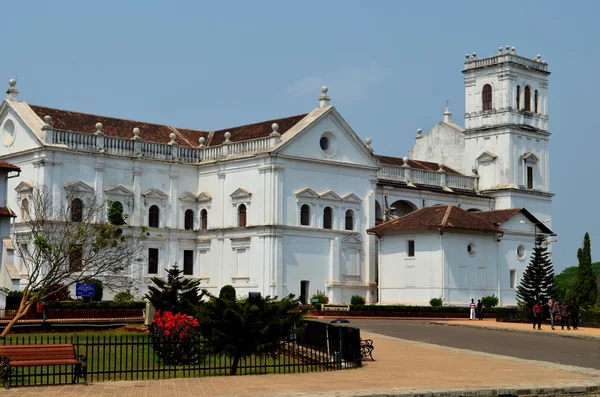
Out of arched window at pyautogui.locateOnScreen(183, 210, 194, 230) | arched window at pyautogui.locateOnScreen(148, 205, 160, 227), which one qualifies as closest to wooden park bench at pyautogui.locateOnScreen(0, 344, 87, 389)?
arched window at pyautogui.locateOnScreen(148, 205, 160, 227)

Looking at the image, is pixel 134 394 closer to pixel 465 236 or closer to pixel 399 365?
pixel 399 365

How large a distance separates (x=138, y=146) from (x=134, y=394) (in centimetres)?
4388

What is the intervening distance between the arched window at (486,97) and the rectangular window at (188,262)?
98.3 ft

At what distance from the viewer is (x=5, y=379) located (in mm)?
23625

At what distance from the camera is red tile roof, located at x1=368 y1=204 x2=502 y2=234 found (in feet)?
220

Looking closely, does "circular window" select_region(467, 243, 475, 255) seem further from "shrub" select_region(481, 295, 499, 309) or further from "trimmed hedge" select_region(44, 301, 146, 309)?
"trimmed hedge" select_region(44, 301, 146, 309)

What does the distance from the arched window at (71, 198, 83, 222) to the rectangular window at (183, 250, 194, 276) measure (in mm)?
8762

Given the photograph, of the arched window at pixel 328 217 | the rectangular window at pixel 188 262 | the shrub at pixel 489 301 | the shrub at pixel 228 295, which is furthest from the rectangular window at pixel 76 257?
the shrub at pixel 489 301

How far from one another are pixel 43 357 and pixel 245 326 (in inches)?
206

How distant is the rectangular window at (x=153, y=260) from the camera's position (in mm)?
65562

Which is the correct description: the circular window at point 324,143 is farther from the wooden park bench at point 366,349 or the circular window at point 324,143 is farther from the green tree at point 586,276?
the wooden park bench at point 366,349

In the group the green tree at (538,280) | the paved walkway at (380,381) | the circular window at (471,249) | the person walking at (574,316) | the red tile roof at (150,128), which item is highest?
the red tile roof at (150,128)

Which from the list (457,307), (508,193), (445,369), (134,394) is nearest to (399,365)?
(445,369)

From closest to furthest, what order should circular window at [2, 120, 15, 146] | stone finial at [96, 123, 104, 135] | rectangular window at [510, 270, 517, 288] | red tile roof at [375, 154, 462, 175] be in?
stone finial at [96, 123, 104, 135], circular window at [2, 120, 15, 146], rectangular window at [510, 270, 517, 288], red tile roof at [375, 154, 462, 175]
